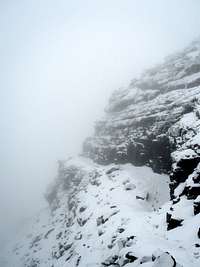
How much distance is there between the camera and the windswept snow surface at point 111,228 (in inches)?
784

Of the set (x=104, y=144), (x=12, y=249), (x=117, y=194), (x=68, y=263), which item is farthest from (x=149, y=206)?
(x=12, y=249)

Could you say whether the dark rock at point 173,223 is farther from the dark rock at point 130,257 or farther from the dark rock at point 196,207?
the dark rock at point 130,257

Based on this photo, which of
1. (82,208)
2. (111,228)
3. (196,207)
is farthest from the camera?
(82,208)

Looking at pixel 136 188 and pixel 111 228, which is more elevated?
pixel 111 228

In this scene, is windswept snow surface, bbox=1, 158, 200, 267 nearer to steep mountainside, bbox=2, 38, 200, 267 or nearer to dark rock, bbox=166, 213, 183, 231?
steep mountainside, bbox=2, 38, 200, 267

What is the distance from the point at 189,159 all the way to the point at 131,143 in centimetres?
2515

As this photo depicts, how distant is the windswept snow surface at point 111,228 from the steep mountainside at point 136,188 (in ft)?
0.42

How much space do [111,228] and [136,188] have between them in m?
13.8

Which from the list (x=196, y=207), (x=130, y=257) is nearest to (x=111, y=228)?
(x=130, y=257)

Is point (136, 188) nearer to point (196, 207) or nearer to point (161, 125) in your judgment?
point (161, 125)

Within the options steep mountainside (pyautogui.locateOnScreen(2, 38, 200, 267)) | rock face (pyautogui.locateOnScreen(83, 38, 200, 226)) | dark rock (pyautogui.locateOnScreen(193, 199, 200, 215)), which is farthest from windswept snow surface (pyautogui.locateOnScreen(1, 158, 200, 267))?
rock face (pyautogui.locateOnScreen(83, 38, 200, 226))

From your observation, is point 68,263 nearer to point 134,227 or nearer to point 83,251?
point 83,251

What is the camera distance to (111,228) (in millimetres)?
30516

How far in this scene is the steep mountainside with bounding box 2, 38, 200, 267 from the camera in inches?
869
